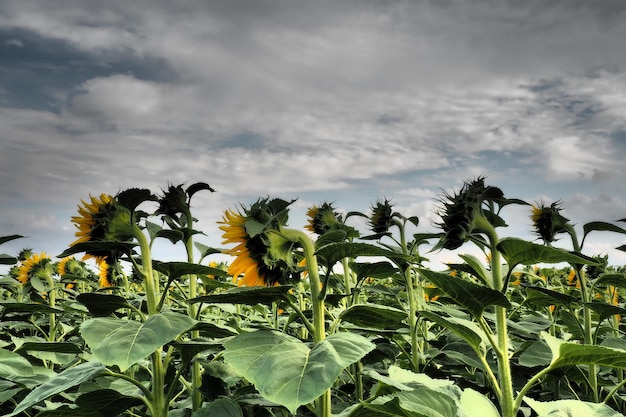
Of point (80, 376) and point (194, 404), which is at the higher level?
point (80, 376)

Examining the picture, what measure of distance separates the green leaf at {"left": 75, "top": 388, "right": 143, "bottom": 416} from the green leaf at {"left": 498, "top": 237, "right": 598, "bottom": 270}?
1376mm

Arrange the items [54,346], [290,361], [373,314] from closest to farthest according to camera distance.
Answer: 1. [290,361]
2. [373,314]
3. [54,346]

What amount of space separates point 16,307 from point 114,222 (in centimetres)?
70

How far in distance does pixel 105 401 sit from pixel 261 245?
2.53ft

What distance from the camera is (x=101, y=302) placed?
7.05 feet

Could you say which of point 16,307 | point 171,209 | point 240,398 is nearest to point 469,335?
point 240,398

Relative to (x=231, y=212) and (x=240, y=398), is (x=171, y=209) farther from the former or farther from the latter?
(x=240, y=398)

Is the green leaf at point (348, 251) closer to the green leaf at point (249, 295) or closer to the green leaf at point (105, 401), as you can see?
the green leaf at point (249, 295)

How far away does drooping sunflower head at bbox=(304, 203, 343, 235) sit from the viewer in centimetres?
395

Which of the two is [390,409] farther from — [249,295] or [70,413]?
[70,413]

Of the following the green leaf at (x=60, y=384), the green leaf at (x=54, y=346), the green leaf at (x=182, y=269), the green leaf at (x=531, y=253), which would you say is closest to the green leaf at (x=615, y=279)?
the green leaf at (x=531, y=253)

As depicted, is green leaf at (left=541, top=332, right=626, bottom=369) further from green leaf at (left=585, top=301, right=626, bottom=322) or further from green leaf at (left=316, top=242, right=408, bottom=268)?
green leaf at (left=585, top=301, right=626, bottom=322)

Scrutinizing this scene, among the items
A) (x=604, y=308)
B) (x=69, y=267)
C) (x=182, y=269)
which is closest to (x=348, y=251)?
(x=182, y=269)

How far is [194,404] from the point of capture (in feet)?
7.38
